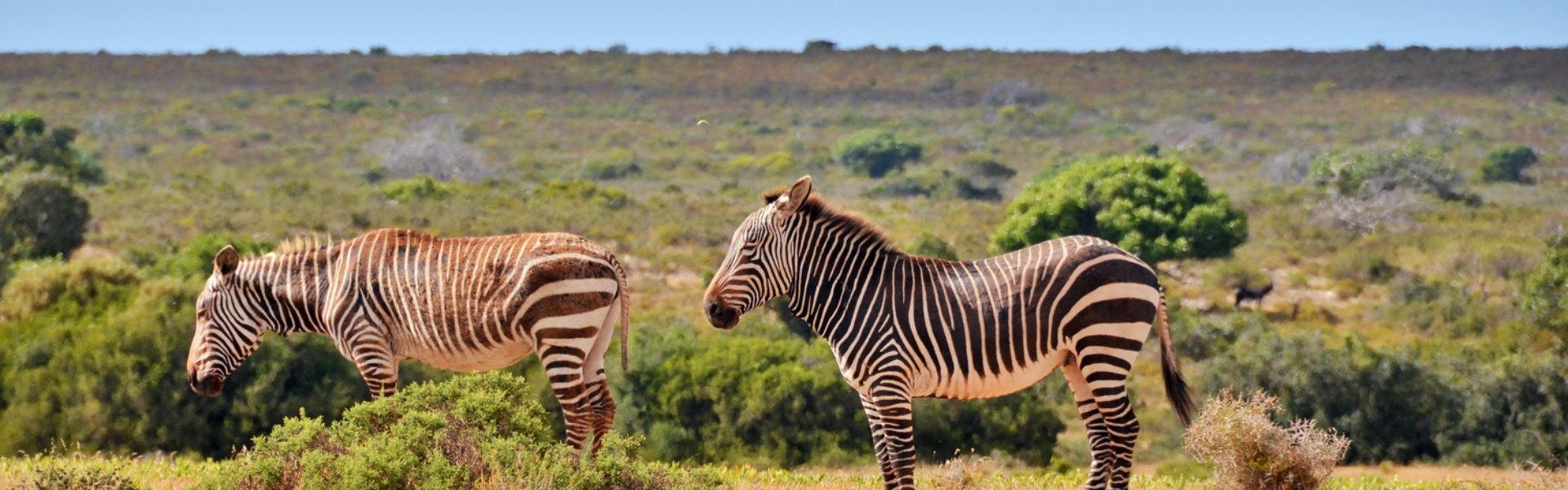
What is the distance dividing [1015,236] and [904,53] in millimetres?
81292

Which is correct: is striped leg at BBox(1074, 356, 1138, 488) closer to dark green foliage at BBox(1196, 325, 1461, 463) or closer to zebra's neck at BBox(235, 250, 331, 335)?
zebra's neck at BBox(235, 250, 331, 335)

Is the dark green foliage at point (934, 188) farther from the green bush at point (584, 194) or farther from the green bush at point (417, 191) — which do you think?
the green bush at point (417, 191)

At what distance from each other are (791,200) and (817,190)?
6069cm

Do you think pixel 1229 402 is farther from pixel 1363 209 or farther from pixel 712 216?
pixel 1363 209

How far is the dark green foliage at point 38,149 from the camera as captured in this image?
4991 centimetres

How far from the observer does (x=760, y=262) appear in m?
10.2

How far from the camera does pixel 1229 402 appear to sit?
10.6m

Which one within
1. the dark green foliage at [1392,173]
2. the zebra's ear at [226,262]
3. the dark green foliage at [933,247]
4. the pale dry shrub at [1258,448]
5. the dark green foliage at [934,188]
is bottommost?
the dark green foliage at [934,188]

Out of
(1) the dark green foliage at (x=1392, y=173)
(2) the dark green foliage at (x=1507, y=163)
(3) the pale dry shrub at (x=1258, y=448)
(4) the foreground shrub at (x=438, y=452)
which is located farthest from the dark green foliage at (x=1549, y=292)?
(2) the dark green foliage at (x=1507, y=163)

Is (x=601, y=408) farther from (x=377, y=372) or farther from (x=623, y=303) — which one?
(x=377, y=372)

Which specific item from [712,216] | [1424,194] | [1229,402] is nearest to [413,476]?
[1229,402]

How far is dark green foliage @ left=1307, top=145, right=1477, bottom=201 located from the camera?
5947 cm

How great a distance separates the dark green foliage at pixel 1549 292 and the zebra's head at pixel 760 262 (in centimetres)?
2568

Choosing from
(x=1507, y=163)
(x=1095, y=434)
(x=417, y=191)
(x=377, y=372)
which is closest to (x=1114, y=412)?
(x=1095, y=434)
